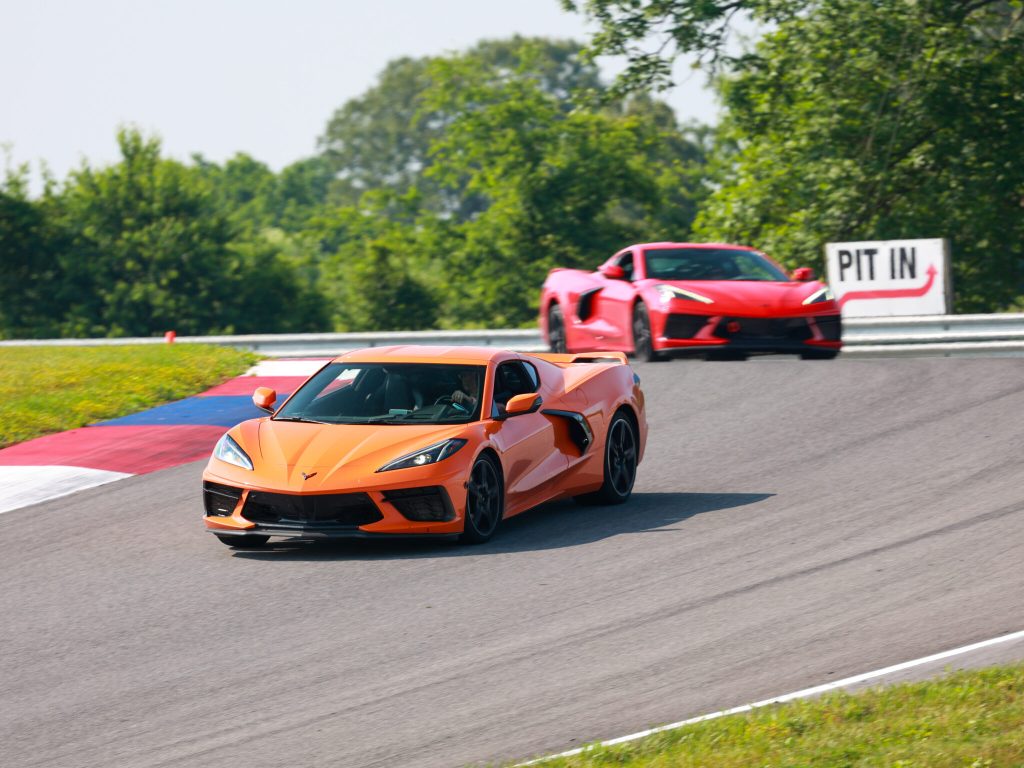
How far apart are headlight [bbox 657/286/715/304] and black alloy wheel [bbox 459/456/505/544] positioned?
305 inches

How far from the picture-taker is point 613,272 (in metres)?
18.4

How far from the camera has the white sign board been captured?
882 inches

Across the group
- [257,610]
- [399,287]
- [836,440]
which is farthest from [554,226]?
[257,610]

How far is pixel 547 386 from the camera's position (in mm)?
10984

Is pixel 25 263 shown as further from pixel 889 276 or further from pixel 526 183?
pixel 889 276

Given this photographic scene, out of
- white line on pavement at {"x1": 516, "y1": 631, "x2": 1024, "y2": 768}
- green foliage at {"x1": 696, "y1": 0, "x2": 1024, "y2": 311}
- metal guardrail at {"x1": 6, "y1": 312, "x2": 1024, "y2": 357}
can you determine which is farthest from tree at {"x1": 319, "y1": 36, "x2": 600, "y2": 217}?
white line on pavement at {"x1": 516, "y1": 631, "x2": 1024, "y2": 768}

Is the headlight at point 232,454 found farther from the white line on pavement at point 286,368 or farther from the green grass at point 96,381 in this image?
the white line on pavement at point 286,368

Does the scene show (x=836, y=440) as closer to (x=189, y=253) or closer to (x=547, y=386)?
(x=547, y=386)

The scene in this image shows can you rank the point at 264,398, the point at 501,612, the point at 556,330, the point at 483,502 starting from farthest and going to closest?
1. the point at 556,330
2. the point at 264,398
3. the point at 483,502
4. the point at 501,612

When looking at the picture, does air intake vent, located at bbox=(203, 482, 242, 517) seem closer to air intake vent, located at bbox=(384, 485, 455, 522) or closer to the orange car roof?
air intake vent, located at bbox=(384, 485, 455, 522)

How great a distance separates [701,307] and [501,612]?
32.0 feet

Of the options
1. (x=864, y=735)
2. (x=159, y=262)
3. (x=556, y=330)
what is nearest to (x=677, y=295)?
(x=556, y=330)

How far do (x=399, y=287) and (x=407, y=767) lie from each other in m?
43.2

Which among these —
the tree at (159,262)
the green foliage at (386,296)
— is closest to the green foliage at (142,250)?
the tree at (159,262)
